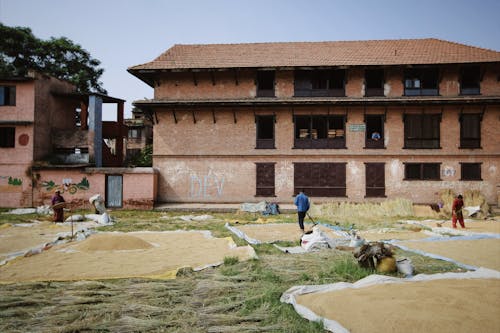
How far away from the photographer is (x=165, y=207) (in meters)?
19.4


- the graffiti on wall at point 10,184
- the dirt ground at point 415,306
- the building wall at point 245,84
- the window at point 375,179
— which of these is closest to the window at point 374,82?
the building wall at point 245,84

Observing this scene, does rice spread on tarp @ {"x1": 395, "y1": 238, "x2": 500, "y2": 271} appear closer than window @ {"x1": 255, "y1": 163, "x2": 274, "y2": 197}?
Yes

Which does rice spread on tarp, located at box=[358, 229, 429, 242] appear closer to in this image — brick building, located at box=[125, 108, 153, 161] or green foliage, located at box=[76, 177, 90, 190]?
green foliage, located at box=[76, 177, 90, 190]

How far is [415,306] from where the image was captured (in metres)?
4.52

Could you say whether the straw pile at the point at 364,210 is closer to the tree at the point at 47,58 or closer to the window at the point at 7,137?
the window at the point at 7,137

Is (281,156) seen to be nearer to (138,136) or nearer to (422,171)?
(422,171)

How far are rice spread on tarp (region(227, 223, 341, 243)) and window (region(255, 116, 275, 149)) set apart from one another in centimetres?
717

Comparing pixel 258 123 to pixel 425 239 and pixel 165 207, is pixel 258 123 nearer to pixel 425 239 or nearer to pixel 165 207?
pixel 165 207

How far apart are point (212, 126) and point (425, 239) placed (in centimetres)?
1361

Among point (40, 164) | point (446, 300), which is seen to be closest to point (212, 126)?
point (40, 164)

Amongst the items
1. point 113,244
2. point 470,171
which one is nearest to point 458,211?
point 470,171

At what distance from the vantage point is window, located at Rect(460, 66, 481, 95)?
20203 millimetres

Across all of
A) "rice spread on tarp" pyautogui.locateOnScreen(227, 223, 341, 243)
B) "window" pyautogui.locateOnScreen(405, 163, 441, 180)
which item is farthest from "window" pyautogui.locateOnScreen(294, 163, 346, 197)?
"rice spread on tarp" pyautogui.locateOnScreen(227, 223, 341, 243)

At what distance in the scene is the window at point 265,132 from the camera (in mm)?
Result: 20484
